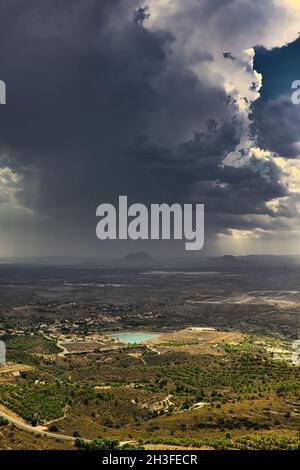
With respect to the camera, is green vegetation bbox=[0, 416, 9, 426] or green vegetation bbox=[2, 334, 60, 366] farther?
green vegetation bbox=[2, 334, 60, 366]

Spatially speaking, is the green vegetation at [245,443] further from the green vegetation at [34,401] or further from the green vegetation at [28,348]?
the green vegetation at [28,348]

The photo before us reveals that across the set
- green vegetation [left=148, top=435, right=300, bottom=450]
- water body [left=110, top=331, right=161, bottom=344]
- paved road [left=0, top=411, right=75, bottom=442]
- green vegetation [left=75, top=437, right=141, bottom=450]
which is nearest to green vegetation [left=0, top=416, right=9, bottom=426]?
paved road [left=0, top=411, right=75, bottom=442]

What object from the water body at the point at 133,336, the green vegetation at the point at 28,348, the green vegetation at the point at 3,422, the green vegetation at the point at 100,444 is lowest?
the water body at the point at 133,336

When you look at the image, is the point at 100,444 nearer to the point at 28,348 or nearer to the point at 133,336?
the point at 28,348

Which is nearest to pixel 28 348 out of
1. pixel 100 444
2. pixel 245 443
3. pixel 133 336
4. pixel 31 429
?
pixel 133 336

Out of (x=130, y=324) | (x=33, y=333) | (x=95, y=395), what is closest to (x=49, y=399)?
(x=95, y=395)

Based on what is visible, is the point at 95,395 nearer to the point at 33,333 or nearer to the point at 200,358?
the point at 200,358

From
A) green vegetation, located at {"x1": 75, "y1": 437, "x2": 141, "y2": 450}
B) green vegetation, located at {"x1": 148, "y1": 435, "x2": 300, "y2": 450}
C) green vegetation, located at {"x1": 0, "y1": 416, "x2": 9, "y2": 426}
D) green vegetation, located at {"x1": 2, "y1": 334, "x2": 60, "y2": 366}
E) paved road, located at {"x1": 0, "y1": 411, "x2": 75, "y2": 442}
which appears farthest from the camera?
green vegetation, located at {"x1": 2, "y1": 334, "x2": 60, "y2": 366}

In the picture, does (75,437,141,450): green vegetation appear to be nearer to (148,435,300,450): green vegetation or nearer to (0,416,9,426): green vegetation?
(148,435,300,450): green vegetation

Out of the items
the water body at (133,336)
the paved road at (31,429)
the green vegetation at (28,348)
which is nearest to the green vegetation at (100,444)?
the paved road at (31,429)
